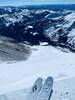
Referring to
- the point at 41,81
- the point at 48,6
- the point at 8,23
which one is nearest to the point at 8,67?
the point at 41,81

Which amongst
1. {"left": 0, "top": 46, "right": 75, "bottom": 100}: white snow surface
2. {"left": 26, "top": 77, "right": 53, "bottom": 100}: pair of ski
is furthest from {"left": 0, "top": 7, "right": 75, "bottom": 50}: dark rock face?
{"left": 26, "top": 77, "right": 53, "bottom": 100}: pair of ski

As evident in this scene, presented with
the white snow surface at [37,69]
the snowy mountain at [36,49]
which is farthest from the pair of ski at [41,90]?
the white snow surface at [37,69]

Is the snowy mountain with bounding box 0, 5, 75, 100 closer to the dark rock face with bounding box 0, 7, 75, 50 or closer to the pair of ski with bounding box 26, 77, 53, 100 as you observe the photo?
the dark rock face with bounding box 0, 7, 75, 50

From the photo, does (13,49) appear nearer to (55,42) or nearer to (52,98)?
(55,42)

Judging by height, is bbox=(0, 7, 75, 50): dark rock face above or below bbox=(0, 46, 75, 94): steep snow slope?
below

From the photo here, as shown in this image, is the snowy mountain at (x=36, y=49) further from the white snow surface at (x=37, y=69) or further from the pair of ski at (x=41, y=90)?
the pair of ski at (x=41, y=90)

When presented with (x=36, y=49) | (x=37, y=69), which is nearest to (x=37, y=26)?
(x=36, y=49)
